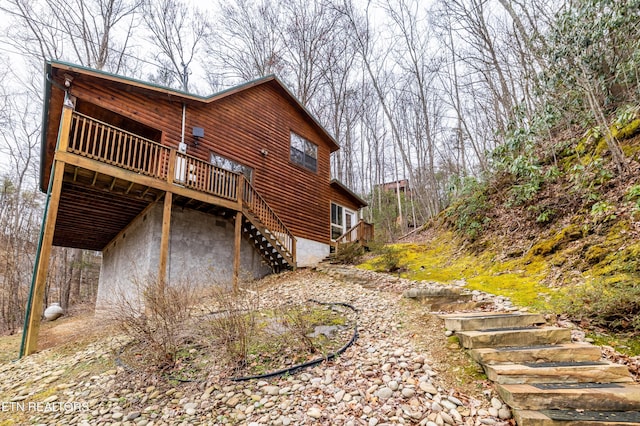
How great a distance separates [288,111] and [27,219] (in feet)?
53.0

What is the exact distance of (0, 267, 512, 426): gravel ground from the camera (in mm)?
2578

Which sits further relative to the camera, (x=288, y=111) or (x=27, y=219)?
(x=27, y=219)

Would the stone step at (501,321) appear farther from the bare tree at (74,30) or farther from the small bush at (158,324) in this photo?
the bare tree at (74,30)

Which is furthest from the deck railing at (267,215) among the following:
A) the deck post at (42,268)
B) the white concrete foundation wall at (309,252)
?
the deck post at (42,268)

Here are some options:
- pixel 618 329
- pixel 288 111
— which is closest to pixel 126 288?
pixel 288 111

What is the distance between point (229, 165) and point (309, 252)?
14.8 feet

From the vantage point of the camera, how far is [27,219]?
16.8 metres

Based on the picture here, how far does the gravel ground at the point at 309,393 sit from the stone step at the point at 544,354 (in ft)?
0.92

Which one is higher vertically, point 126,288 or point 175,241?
point 175,241

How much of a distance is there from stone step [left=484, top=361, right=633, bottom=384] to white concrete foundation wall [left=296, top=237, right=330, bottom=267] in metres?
8.58

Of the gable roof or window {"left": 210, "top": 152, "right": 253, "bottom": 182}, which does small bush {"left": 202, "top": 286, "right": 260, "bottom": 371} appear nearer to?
window {"left": 210, "top": 152, "right": 253, "bottom": 182}

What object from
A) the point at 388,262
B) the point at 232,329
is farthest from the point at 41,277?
the point at 388,262

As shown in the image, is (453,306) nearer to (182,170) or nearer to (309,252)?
(182,170)

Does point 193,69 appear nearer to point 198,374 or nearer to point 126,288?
point 126,288
